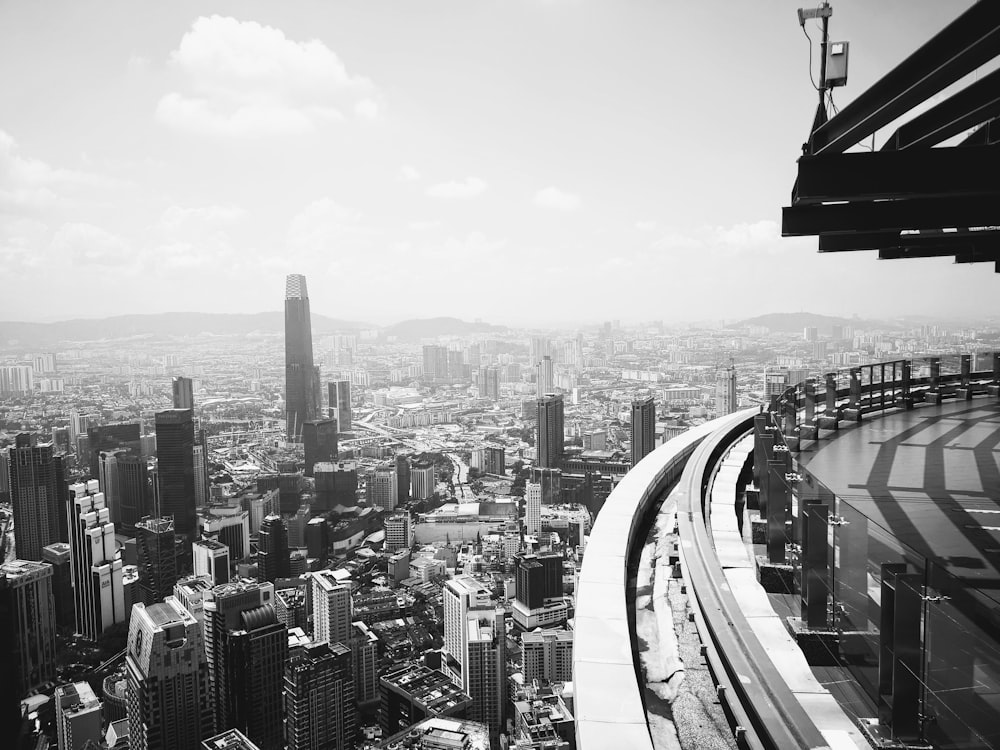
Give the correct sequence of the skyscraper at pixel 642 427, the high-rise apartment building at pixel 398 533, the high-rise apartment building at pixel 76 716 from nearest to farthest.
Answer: the high-rise apartment building at pixel 76 716, the skyscraper at pixel 642 427, the high-rise apartment building at pixel 398 533

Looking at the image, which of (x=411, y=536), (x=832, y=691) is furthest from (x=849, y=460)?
(x=411, y=536)

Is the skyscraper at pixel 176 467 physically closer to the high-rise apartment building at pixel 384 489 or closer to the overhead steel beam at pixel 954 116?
the high-rise apartment building at pixel 384 489

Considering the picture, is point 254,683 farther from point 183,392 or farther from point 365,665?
point 183,392

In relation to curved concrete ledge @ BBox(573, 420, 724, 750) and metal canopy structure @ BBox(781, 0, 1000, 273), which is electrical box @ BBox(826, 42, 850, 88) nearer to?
metal canopy structure @ BBox(781, 0, 1000, 273)

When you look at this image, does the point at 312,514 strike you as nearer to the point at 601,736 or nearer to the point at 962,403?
the point at 962,403

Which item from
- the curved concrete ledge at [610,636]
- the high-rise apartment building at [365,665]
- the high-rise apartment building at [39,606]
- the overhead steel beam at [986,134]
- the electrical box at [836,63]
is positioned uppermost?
the electrical box at [836,63]

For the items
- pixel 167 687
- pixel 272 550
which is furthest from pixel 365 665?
pixel 272 550

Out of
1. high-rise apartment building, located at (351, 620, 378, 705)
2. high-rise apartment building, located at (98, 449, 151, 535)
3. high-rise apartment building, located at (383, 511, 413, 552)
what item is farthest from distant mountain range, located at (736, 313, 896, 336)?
high-rise apartment building, located at (98, 449, 151, 535)

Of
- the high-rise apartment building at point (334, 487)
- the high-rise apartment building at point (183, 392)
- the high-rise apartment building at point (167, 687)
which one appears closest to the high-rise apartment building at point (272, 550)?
the high-rise apartment building at point (334, 487)
